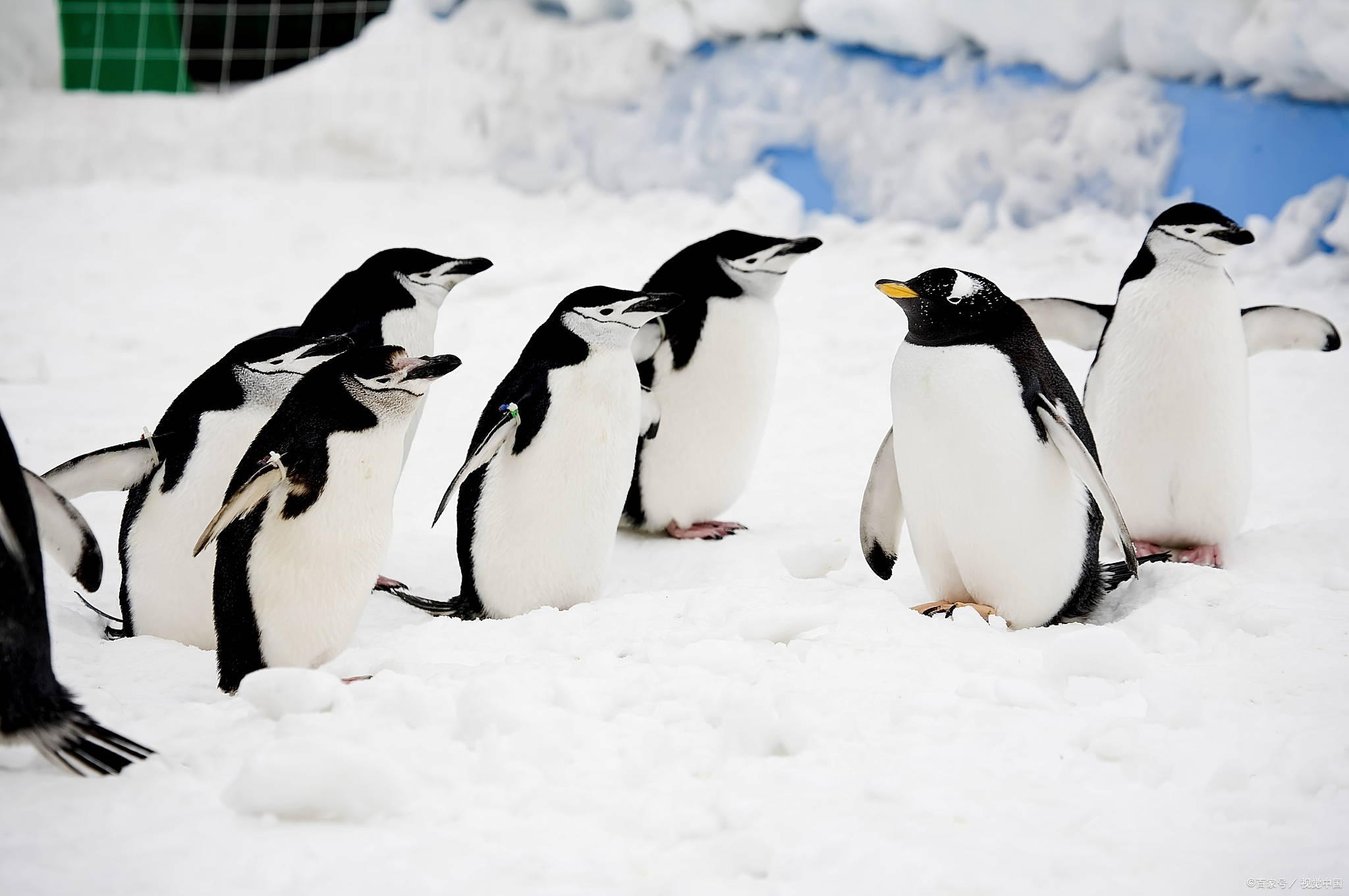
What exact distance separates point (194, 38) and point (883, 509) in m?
7.03

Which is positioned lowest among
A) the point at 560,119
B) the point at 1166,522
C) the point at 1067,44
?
the point at 1166,522

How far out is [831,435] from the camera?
3.63 meters

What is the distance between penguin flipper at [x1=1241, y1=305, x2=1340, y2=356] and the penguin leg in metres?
1.18

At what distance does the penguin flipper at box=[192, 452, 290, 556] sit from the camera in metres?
1.58

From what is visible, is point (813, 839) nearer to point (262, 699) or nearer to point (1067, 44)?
point (262, 699)

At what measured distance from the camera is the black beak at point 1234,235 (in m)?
2.40

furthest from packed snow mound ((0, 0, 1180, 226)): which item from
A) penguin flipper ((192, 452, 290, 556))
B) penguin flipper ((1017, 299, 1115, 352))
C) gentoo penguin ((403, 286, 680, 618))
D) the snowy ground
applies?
penguin flipper ((192, 452, 290, 556))

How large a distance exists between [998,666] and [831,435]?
6.92ft

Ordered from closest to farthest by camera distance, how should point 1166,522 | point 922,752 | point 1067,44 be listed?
point 922,752, point 1166,522, point 1067,44

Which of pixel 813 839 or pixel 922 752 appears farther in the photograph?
pixel 922 752

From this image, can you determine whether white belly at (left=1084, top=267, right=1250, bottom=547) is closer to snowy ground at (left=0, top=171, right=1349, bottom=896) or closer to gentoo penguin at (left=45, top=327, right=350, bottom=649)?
snowy ground at (left=0, top=171, right=1349, bottom=896)

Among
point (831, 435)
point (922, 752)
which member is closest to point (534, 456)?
point (922, 752)

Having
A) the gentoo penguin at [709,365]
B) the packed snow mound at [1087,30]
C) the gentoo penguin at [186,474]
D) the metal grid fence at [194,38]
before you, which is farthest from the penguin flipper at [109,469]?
the metal grid fence at [194,38]

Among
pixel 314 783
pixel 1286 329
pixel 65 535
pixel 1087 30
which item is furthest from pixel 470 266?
pixel 1087 30
